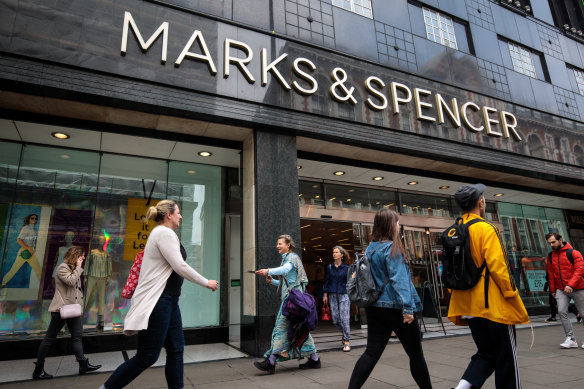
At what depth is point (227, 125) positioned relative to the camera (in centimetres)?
659

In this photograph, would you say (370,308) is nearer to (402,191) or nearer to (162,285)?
(162,285)

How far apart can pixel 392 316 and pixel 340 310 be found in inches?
147

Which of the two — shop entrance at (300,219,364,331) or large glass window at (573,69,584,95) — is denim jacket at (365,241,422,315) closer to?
shop entrance at (300,219,364,331)

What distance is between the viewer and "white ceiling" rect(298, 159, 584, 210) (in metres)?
8.85

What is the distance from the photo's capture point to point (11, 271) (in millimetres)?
6500


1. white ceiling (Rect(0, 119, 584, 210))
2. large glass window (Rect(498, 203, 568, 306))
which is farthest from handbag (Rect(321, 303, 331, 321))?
large glass window (Rect(498, 203, 568, 306))

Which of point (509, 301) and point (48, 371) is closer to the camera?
point (509, 301)

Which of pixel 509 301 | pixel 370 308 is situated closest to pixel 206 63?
pixel 370 308

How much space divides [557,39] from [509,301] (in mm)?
14746

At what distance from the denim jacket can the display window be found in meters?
5.46

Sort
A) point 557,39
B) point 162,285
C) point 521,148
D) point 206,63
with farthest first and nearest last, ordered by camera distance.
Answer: point 557,39
point 521,148
point 206,63
point 162,285

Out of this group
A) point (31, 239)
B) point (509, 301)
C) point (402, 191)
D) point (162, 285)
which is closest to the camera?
point (509, 301)

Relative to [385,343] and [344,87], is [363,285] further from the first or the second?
[344,87]

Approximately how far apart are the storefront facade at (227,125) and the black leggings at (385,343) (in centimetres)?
312
